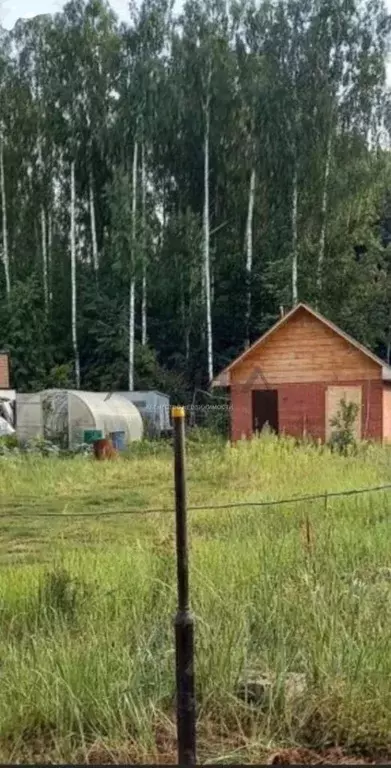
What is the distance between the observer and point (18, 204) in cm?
3528

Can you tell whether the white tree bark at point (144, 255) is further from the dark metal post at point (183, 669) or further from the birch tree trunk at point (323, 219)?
the dark metal post at point (183, 669)

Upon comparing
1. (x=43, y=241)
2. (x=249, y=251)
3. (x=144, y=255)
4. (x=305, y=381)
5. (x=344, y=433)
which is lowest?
(x=344, y=433)

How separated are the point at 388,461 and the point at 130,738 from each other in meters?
10.8

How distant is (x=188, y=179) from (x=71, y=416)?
13.3m

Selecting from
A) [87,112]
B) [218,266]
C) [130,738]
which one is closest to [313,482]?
[130,738]

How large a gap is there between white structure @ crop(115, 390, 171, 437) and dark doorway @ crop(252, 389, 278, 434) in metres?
4.73

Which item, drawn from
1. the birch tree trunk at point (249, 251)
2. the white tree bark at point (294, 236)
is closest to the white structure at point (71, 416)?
the white tree bark at point (294, 236)

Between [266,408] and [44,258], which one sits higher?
[44,258]

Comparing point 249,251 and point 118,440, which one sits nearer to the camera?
point 118,440

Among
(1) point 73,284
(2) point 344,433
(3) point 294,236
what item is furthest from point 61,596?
(1) point 73,284

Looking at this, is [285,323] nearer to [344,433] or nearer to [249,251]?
[344,433]

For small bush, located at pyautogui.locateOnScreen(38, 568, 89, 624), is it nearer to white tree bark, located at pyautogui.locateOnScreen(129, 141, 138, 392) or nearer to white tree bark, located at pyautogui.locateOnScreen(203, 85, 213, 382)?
white tree bark, located at pyautogui.locateOnScreen(129, 141, 138, 392)

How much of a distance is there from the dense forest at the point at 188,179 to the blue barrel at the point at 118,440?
25.7 feet

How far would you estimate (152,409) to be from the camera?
97.6 feet
